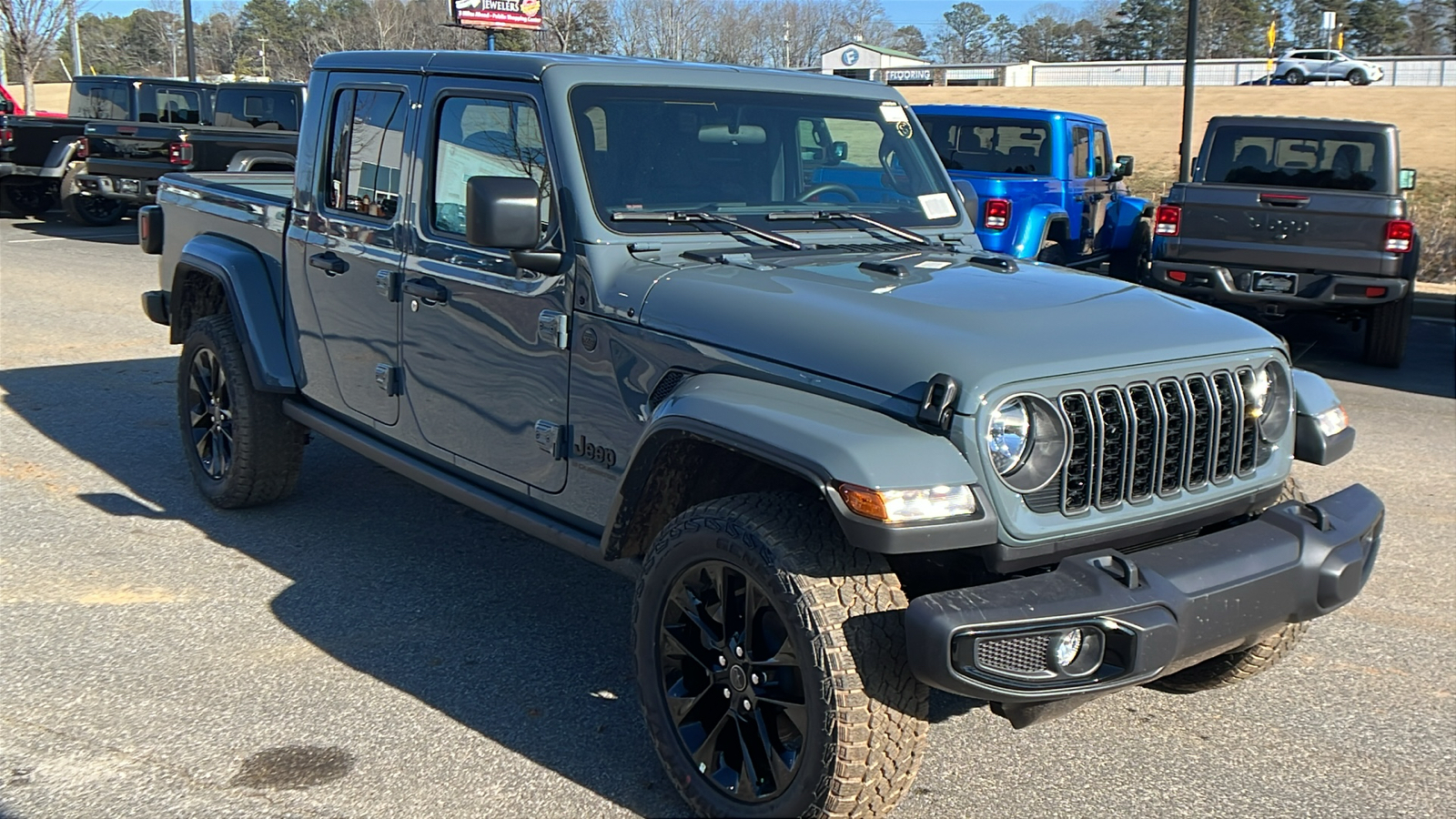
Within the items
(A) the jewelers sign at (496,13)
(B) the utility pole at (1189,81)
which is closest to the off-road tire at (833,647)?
(B) the utility pole at (1189,81)

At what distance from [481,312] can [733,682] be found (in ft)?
5.10

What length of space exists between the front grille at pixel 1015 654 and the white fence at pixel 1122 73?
62.6m

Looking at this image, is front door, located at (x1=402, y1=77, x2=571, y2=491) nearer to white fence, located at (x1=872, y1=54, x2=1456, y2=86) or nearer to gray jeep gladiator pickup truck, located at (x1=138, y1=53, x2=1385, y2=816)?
gray jeep gladiator pickup truck, located at (x1=138, y1=53, x2=1385, y2=816)

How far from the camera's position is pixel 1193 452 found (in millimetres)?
3289

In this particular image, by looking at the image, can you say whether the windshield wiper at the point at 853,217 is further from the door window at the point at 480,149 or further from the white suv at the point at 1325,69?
the white suv at the point at 1325,69

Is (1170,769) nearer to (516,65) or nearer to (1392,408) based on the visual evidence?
(516,65)

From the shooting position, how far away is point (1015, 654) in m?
2.79

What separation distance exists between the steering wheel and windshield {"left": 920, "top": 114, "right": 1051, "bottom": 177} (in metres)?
7.12

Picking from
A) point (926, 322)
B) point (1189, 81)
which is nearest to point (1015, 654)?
point (926, 322)

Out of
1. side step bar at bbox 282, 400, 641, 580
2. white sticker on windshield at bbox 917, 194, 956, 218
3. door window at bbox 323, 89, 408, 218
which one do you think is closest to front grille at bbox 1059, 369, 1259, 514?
side step bar at bbox 282, 400, 641, 580

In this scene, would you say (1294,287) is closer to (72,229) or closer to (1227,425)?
(1227,425)

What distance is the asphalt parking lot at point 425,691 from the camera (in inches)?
136

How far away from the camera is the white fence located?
63.6 metres

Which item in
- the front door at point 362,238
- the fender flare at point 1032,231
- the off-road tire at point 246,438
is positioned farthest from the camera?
the fender flare at point 1032,231
